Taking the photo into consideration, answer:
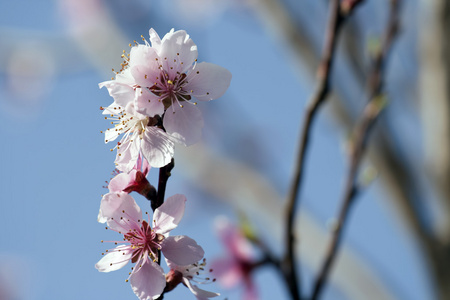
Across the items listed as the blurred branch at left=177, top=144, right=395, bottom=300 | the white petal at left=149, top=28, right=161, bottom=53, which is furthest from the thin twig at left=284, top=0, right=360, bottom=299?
the blurred branch at left=177, top=144, right=395, bottom=300

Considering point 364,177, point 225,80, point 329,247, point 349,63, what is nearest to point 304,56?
point 349,63

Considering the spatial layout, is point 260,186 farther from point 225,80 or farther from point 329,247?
point 225,80

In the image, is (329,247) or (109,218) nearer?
(109,218)

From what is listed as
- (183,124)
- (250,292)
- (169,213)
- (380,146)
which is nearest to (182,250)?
(169,213)

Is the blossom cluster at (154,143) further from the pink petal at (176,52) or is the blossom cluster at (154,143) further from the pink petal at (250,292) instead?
the pink petal at (250,292)

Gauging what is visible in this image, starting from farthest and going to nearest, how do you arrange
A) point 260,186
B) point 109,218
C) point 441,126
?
1. point 260,186
2. point 441,126
3. point 109,218

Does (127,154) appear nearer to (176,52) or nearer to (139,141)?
(139,141)

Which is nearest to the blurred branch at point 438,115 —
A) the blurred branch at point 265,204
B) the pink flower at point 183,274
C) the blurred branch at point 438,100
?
the blurred branch at point 438,100
